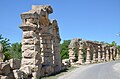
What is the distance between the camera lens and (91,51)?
63281mm

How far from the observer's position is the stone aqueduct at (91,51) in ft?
172

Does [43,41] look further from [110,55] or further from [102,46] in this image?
[110,55]

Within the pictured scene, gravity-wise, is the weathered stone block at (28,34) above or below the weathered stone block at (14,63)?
above

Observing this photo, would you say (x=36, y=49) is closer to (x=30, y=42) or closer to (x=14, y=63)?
(x=30, y=42)

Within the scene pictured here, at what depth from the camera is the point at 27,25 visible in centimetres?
2147

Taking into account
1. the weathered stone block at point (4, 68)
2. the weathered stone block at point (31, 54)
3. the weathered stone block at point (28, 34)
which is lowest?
the weathered stone block at point (4, 68)

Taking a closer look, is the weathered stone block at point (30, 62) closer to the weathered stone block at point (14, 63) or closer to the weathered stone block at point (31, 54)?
the weathered stone block at point (31, 54)

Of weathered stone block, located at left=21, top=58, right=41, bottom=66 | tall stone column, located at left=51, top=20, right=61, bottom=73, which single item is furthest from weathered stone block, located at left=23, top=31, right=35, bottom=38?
tall stone column, located at left=51, top=20, right=61, bottom=73

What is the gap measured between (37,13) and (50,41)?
5.12 metres

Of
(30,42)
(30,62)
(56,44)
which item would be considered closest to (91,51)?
(56,44)

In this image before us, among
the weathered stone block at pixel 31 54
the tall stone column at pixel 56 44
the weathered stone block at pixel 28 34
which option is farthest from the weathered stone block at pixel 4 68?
the tall stone column at pixel 56 44

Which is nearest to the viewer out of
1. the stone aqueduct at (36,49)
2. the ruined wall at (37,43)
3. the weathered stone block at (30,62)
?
the stone aqueduct at (36,49)

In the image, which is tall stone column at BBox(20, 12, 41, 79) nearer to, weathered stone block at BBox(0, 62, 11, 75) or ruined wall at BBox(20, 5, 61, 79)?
ruined wall at BBox(20, 5, 61, 79)

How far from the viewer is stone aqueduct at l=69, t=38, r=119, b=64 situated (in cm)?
5228
